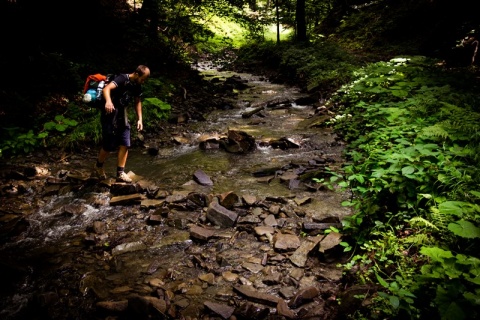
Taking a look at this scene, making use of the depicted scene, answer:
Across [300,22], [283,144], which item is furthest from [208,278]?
[300,22]

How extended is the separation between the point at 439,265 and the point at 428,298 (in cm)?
28

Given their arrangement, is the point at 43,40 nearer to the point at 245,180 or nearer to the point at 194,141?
the point at 194,141

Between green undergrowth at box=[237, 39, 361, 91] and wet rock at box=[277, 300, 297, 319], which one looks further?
green undergrowth at box=[237, 39, 361, 91]

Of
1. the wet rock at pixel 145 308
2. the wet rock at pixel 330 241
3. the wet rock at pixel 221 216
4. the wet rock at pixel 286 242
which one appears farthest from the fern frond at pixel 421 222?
the wet rock at pixel 145 308

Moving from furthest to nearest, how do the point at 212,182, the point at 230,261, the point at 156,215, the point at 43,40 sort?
1. the point at 43,40
2. the point at 212,182
3. the point at 156,215
4. the point at 230,261

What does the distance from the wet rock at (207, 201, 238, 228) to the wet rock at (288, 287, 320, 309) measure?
66.3 inches

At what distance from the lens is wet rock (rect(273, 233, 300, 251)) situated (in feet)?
13.1

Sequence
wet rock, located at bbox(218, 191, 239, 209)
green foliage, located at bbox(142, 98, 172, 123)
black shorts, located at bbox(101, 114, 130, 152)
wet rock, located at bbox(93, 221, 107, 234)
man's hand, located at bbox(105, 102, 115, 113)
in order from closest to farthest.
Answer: wet rock, located at bbox(93, 221, 107, 234) < wet rock, located at bbox(218, 191, 239, 209) < man's hand, located at bbox(105, 102, 115, 113) < black shorts, located at bbox(101, 114, 130, 152) < green foliage, located at bbox(142, 98, 172, 123)

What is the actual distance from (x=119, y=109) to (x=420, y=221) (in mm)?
5297

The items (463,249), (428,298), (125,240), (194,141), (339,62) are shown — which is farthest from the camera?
(339,62)

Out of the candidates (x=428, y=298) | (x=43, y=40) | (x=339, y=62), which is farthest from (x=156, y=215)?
(x=339, y=62)

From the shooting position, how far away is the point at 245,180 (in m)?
6.29

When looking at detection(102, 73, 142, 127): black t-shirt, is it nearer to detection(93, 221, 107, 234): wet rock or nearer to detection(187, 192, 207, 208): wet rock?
detection(93, 221, 107, 234): wet rock

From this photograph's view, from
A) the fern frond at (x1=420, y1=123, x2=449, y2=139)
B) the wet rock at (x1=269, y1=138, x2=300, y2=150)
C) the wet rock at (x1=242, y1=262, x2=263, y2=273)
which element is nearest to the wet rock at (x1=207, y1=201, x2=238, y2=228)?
the wet rock at (x1=242, y1=262, x2=263, y2=273)
